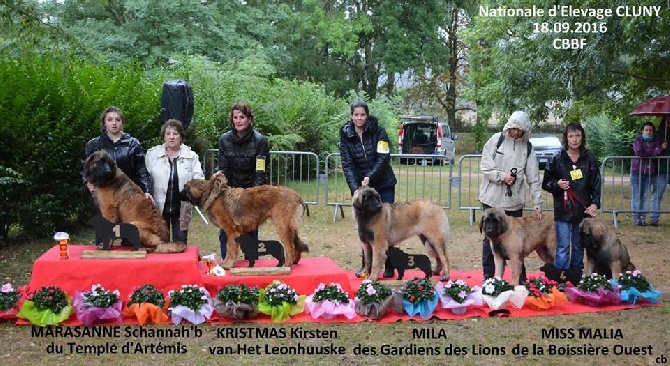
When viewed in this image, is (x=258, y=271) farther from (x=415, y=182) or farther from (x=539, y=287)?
(x=415, y=182)

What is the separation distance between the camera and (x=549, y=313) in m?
6.80

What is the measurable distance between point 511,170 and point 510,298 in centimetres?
146

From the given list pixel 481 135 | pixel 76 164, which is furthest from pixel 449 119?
pixel 76 164

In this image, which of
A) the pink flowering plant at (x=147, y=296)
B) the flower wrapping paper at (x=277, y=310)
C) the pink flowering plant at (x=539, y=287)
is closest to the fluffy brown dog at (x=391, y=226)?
the pink flowering plant at (x=539, y=287)

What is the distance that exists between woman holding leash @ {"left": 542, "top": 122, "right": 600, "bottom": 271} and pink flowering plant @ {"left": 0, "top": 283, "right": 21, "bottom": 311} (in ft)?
18.6

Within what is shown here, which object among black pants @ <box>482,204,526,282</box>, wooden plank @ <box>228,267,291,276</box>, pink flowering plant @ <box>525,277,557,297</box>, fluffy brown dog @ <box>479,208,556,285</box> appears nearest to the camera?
wooden plank @ <box>228,267,291,276</box>

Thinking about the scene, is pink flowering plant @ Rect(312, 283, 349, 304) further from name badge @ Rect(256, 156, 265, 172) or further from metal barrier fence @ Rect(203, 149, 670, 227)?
metal barrier fence @ Rect(203, 149, 670, 227)

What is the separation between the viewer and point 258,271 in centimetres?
663

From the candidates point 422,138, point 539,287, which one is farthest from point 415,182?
point 422,138

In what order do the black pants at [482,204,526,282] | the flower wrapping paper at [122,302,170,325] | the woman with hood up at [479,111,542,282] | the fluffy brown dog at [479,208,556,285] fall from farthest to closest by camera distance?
the black pants at [482,204,526,282], the woman with hood up at [479,111,542,282], the fluffy brown dog at [479,208,556,285], the flower wrapping paper at [122,302,170,325]

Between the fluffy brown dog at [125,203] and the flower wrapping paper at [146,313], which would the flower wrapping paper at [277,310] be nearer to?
the flower wrapping paper at [146,313]

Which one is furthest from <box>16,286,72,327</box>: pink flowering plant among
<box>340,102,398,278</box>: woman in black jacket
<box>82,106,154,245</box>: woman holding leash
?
<box>340,102,398,278</box>: woman in black jacket

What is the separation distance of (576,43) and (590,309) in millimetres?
7811

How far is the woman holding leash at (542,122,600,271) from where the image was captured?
293 inches
